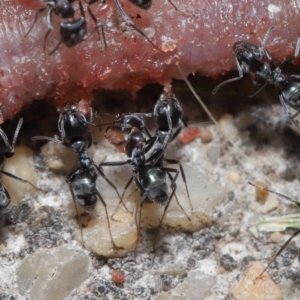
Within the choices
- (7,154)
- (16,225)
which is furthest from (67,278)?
(7,154)

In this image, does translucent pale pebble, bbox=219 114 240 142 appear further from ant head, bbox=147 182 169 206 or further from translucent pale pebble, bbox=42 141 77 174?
translucent pale pebble, bbox=42 141 77 174

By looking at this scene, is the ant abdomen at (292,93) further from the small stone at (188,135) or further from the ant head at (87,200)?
the ant head at (87,200)

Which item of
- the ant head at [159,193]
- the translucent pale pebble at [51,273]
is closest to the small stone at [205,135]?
the ant head at [159,193]

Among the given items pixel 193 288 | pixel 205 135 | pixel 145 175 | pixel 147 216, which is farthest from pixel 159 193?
pixel 205 135

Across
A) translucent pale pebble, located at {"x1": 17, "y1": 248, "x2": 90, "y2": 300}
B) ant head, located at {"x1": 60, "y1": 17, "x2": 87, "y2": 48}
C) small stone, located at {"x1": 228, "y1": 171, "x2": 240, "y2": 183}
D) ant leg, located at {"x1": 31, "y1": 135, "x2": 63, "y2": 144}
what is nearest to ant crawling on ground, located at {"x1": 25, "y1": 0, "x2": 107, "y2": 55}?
ant head, located at {"x1": 60, "y1": 17, "x2": 87, "y2": 48}

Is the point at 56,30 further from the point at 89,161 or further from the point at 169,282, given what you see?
the point at 169,282
